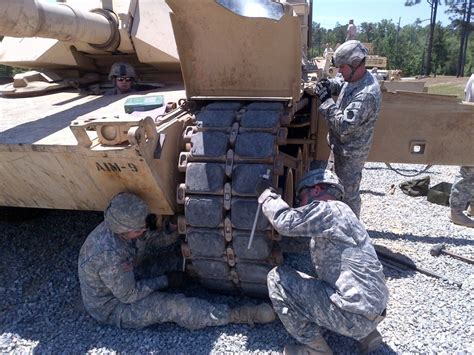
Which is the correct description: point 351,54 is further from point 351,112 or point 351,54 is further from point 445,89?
point 445,89

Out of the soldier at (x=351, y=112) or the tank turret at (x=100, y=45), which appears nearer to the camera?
the soldier at (x=351, y=112)

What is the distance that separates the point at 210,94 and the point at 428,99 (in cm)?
251

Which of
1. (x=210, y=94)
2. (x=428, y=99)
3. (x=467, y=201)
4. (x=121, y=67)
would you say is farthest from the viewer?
(x=467, y=201)

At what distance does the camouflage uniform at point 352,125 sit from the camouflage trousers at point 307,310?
5.05 feet

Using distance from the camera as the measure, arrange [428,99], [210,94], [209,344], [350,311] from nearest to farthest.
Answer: [350,311], [209,344], [210,94], [428,99]

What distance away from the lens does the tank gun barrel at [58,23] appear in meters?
3.07

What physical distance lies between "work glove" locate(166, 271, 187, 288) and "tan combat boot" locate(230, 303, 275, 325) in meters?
0.47

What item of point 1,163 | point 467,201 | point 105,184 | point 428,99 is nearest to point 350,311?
point 105,184

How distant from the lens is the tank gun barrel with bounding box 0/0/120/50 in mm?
3074

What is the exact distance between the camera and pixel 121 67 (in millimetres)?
4625

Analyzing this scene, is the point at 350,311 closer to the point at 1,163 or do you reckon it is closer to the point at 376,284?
the point at 376,284

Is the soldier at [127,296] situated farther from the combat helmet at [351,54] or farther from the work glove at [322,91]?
the combat helmet at [351,54]

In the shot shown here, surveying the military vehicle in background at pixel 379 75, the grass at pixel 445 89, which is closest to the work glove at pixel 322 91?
the military vehicle in background at pixel 379 75

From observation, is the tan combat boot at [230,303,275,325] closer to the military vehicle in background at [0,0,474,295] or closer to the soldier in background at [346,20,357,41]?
the military vehicle in background at [0,0,474,295]
